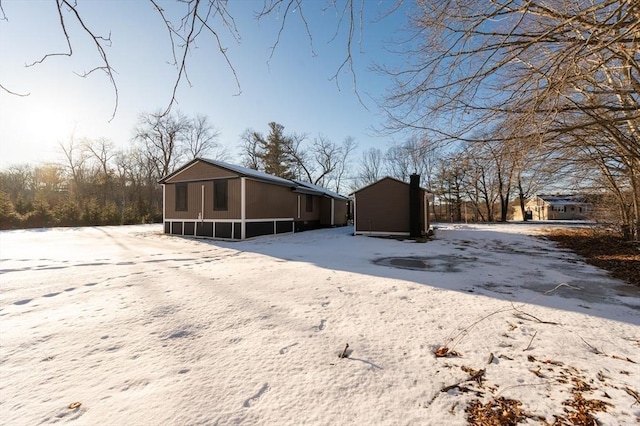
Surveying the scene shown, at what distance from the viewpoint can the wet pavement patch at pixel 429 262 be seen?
6.52 metres

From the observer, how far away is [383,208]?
14.9 meters

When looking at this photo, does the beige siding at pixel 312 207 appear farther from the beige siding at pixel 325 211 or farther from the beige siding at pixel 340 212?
the beige siding at pixel 340 212

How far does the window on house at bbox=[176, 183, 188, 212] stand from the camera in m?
14.2

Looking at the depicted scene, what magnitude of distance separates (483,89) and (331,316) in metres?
3.92

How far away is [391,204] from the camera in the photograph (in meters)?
14.7

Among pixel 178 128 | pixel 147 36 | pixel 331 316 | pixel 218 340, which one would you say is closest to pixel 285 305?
pixel 331 316

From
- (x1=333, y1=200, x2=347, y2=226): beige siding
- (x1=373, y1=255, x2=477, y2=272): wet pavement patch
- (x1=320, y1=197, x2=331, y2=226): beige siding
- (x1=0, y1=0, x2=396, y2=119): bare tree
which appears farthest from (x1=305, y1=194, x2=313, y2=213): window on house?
(x1=0, y1=0, x2=396, y2=119): bare tree

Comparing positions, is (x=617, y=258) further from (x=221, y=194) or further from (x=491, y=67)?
(x=221, y=194)

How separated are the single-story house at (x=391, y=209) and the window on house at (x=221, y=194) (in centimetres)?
697

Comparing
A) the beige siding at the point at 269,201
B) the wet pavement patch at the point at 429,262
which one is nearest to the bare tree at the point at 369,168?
the beige siding at the point at 269,201

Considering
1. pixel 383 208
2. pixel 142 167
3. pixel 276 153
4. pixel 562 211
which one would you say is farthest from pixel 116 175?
pixel 562 211

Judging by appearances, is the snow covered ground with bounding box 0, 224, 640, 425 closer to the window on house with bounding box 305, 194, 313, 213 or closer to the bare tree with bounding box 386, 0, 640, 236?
the bare tree with bounding box 386, 0, 640, 236

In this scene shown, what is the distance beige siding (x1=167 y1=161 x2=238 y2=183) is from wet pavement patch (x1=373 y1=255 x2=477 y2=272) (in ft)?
27.5

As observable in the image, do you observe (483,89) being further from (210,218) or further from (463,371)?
(210,218)
